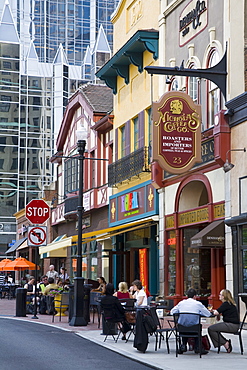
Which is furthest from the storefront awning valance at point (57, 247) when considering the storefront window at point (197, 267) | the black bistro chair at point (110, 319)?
the black bistro chair at point (110, 319)

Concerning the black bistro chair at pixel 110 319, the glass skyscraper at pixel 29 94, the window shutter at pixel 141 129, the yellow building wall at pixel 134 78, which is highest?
the glass skyscraper at pixel 29 94

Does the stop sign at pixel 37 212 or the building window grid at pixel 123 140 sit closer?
the stop sign at pixel 37 212

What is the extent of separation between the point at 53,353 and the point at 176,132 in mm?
8949

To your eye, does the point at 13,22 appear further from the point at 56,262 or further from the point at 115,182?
the point at 115,182

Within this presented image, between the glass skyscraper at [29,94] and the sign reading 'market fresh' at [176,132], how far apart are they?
48.7 metres

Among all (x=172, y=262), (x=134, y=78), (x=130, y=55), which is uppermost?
(x=130, y=55)

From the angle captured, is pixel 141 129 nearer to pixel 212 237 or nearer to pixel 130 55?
pixel 130 55

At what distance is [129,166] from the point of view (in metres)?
28.5

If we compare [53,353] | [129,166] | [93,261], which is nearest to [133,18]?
[129,166]

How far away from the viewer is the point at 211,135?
832 inches

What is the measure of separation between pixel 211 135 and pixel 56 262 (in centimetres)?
2449

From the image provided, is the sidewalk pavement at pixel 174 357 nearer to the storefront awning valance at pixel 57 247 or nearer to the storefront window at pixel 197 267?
the storefront window at pixel 197 267

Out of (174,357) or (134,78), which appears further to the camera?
(134,78)

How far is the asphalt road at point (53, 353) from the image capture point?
11.8 metres
